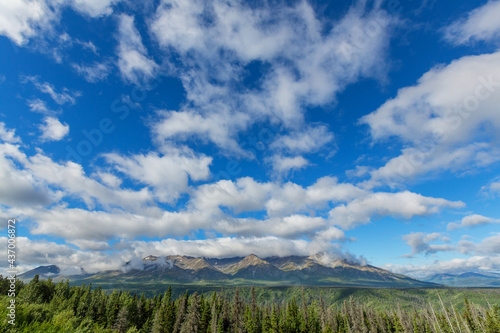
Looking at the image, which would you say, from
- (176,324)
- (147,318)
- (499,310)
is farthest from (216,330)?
(499,310)

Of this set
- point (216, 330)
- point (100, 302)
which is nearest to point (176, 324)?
point (216, 330)

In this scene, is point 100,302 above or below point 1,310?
below

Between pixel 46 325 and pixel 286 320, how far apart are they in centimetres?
10376

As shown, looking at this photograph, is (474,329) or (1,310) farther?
(474,329)

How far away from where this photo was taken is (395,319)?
115 metres

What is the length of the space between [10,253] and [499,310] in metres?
142

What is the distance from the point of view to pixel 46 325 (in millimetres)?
23375

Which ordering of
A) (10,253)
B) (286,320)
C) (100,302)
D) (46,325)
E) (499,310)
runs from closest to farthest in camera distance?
(10,253) < (46,325) < (499,310) < (100,302) < (286,320)

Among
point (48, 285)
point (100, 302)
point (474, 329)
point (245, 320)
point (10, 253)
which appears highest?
point (10, 253)

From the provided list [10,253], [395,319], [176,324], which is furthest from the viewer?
[395,319]

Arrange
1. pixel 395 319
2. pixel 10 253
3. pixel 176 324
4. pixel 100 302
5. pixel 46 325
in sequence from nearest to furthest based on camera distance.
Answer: pixel 10 253 < pixel 46 325 < pixel 176 324 < pixel 100 302 < pixel 395 319

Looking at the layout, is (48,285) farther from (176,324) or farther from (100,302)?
(176,324)

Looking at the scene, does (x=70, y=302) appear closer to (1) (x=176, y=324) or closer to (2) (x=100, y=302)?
(2) (x=100, y=302)

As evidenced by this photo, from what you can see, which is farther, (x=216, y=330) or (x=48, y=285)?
(x=48, y=285)
